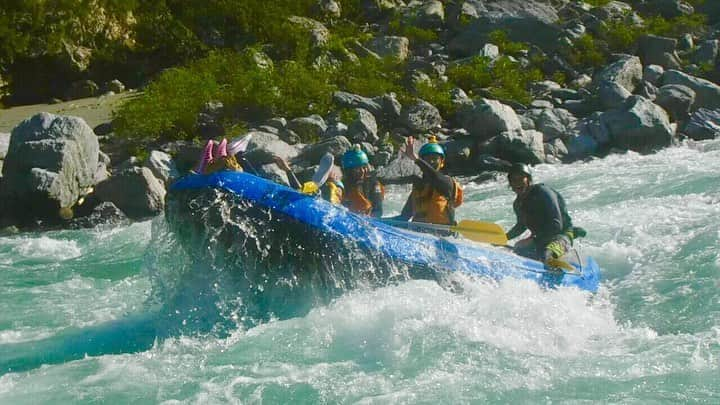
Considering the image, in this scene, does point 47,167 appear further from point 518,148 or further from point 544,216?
point 544,216

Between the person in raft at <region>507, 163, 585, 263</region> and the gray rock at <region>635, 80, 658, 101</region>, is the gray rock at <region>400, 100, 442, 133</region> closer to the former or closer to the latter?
the gray rock at <region>635, 80, 658, 101</region>

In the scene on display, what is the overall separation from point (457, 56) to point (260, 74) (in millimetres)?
5778

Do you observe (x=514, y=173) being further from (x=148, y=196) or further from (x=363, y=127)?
(x=363, y=127)

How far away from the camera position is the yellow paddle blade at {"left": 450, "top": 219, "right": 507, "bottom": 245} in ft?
21.9

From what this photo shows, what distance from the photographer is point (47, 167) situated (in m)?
11.5

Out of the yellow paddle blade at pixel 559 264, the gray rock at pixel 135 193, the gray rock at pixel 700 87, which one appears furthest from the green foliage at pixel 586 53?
the yellow paddle blade at pixel 559 264

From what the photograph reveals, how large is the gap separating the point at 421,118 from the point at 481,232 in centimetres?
802

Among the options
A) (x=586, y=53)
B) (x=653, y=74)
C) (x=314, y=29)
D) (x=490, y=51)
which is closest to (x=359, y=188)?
Answer: (x=653, y=74)

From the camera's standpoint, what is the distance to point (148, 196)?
11359 millimetres

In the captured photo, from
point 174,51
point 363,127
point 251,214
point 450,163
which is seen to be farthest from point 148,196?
point 174,51

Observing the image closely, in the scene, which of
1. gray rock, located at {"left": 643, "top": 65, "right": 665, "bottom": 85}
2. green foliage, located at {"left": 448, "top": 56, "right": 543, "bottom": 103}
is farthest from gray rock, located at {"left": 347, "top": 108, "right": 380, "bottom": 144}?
gray rock, located at {"left": 643, "top": 65, "right": 665, "bottom": 85}

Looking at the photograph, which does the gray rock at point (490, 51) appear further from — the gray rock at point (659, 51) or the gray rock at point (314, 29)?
the gray rock at point (314, 29)

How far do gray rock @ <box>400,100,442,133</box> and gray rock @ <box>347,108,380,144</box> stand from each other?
74 cm

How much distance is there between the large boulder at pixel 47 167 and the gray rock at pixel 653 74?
397 inches
